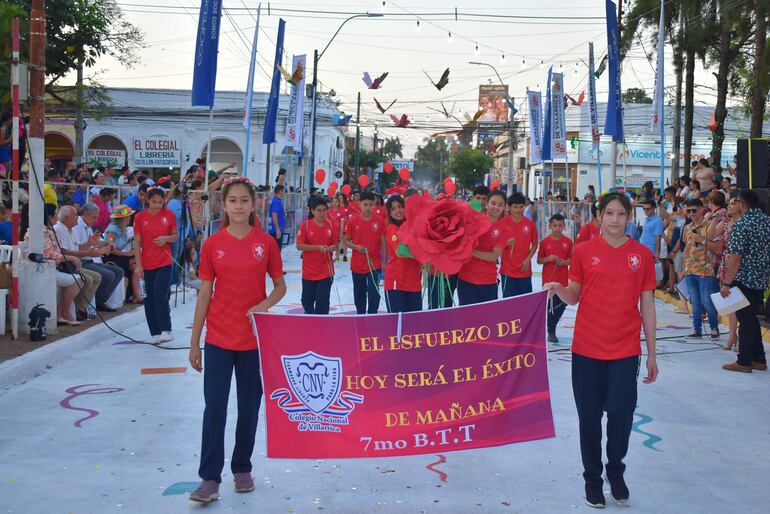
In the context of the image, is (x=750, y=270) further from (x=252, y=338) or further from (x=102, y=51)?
(x=102, y=51)

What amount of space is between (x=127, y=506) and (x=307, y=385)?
1209 mm

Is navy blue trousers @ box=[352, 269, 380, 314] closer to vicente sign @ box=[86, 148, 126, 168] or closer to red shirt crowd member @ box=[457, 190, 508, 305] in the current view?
red shirt crowd member @ box=[457, 190, 508, 305]

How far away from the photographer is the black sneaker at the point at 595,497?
5083 mm

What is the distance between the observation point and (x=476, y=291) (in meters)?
9.18

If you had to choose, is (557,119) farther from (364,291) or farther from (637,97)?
(637,97)

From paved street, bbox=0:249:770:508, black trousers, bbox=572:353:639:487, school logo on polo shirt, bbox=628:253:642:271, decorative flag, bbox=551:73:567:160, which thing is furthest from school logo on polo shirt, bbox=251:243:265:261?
decorative flag, bbox=551:73:567:160

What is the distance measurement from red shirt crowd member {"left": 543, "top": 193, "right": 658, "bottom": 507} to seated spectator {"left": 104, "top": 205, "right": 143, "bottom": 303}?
9432mm

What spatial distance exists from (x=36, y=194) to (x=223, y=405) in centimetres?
606

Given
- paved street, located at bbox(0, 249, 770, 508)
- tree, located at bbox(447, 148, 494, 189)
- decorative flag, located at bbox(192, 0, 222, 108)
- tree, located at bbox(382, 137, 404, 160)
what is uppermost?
tree, located at bbox(382, 137, 404, 160)

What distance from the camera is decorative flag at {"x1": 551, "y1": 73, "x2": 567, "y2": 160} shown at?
89.1 feet

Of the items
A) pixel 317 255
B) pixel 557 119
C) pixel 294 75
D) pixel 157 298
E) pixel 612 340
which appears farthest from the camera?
pixel 557 119

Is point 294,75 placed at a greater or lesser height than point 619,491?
greater

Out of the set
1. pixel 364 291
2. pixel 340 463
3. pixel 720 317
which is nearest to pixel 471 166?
pixel 720 317

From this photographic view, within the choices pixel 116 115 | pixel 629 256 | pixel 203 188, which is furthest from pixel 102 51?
pixel 629 256
